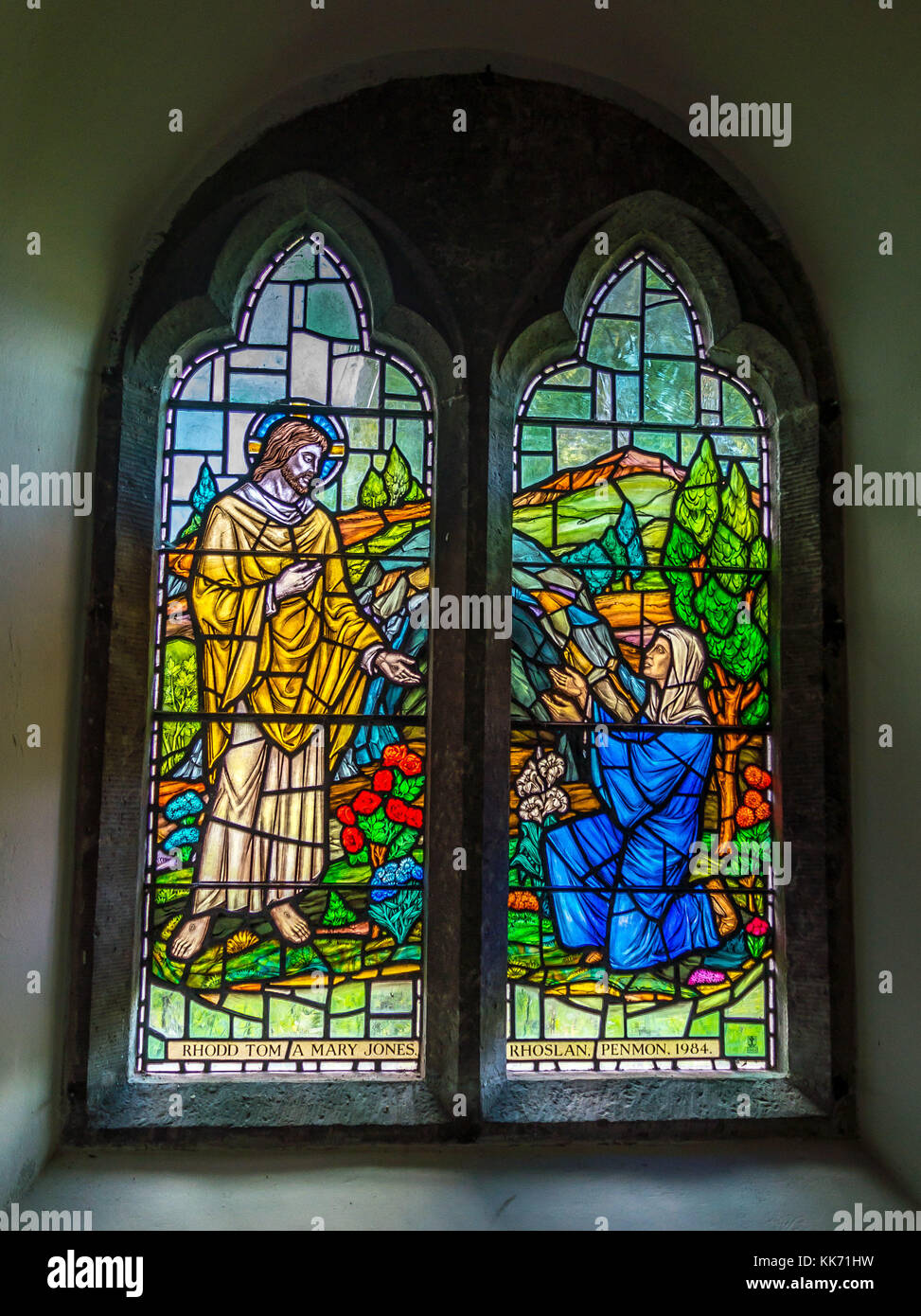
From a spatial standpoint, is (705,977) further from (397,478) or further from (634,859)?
(397,478)

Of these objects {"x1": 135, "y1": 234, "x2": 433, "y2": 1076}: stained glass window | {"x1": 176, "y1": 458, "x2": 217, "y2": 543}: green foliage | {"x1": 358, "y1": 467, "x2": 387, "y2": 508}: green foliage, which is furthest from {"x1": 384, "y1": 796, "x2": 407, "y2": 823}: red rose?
{"x1": 176, "y1": 458, "x2": 217, "y2": 543}: green foliage

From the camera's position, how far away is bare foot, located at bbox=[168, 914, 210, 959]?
3256 mm

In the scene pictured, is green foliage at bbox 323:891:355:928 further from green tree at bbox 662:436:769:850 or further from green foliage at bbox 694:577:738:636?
green foliage at bbox 694:577:738:636

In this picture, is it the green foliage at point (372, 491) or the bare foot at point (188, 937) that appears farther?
the green foliage at point (372, 491)

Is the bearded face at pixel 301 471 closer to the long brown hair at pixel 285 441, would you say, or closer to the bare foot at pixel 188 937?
the long brown hair at pixel 285 441

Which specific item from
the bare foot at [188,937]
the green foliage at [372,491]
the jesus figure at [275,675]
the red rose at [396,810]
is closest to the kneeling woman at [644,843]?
the red rose at [396,810]

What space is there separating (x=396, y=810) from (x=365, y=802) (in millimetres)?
98

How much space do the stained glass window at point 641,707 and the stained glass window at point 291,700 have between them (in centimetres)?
36

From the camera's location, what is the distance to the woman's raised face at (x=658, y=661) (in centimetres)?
348

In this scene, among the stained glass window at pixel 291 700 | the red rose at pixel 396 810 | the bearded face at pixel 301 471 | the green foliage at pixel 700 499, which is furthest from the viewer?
the green foliage at pixel 700 499

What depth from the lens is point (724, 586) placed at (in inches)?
140

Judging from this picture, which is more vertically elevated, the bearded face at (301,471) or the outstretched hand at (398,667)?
the bearded face at (301,471)

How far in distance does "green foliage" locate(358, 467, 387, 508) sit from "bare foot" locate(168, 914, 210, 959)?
1.39 meters

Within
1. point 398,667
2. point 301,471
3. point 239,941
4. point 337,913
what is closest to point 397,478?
point 301,471
